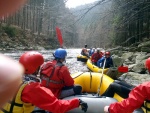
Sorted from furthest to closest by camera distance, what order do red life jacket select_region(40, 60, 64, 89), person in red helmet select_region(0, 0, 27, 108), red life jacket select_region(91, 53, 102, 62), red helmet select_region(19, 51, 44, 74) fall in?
red life jacket select_region(91, 53, 102, 62) → red life jacket select_region(40, 60, 64, 89) → red helmet select_region(19, 51, 44, 74) → person in red helmet select_region(0, 0, 27, 108)

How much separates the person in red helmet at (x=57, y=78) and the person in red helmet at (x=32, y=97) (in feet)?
5.51

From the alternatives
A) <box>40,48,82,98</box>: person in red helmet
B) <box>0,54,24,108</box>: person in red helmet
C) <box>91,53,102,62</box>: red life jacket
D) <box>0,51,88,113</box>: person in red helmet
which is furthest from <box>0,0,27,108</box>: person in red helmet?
<box>91,53,102,62</box>: red life jacket

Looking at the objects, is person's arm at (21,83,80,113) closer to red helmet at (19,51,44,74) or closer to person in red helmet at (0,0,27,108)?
red helmet at (19,51,44,74)

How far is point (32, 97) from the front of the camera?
2.77m

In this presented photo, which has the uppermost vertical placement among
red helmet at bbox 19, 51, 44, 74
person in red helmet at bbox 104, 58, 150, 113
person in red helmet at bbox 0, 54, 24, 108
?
person in red helmet at bbox 0, 54, 24, 108

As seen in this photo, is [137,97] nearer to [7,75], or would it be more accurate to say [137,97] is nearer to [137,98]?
[137,98]

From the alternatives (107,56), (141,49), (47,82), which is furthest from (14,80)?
(141,49)

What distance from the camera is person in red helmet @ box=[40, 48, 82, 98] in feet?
15.5

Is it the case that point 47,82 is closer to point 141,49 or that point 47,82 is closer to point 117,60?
point 117,60

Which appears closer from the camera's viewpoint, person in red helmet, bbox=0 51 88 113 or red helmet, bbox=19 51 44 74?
person in red helmet, bbox=0 51 88 113

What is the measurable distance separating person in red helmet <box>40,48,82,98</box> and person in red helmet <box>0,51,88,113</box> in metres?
1.68

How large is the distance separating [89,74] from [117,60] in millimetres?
8603

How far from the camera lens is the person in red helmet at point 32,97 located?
2.76 meters

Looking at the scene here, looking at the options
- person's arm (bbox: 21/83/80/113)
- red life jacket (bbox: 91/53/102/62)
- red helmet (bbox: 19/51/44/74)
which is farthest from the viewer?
red life jacket (bbox: 91/53/102/62)
